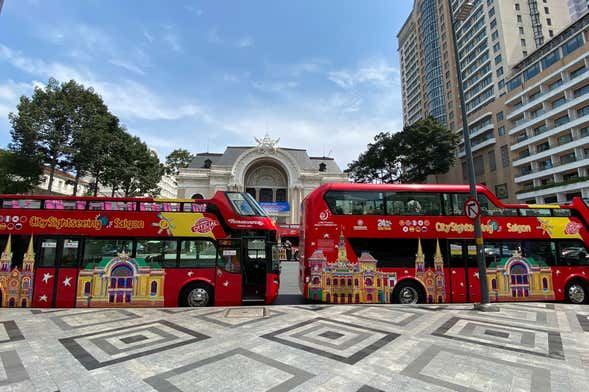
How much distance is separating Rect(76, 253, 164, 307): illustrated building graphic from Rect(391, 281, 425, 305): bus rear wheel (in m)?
7.05

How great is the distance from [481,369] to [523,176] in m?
45.1

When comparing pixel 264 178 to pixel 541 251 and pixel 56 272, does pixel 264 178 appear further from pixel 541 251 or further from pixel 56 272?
pixel 541 251

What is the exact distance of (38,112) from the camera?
72.3 feet

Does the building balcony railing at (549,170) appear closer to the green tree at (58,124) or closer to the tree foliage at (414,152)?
the tree foliage at (414,152)

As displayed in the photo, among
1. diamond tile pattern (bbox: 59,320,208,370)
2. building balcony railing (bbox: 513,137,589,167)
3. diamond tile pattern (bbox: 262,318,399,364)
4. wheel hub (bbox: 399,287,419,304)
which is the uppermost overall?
building balcony railing (bbox: 513,137,589,167)

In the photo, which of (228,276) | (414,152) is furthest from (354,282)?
(414,152)

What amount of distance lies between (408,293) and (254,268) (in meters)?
4.88

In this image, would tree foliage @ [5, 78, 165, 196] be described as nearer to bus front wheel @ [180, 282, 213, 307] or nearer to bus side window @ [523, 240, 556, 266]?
bus front wheel @ [180, 282, 213, 307]

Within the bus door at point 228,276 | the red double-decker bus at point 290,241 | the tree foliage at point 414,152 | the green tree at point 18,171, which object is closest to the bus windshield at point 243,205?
the bus door at point 228,276

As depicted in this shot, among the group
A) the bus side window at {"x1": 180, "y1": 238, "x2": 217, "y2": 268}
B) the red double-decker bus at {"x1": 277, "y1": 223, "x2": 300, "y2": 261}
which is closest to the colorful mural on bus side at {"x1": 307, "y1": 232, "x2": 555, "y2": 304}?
the bus side window at {"x1": 180, "y1": 238, "x2": 217, "y2": 268}

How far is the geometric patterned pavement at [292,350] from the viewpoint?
3.99m

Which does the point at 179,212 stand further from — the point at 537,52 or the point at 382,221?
the point at 537,52

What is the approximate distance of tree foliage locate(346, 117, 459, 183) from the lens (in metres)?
41.2

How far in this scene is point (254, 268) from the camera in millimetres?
8727
